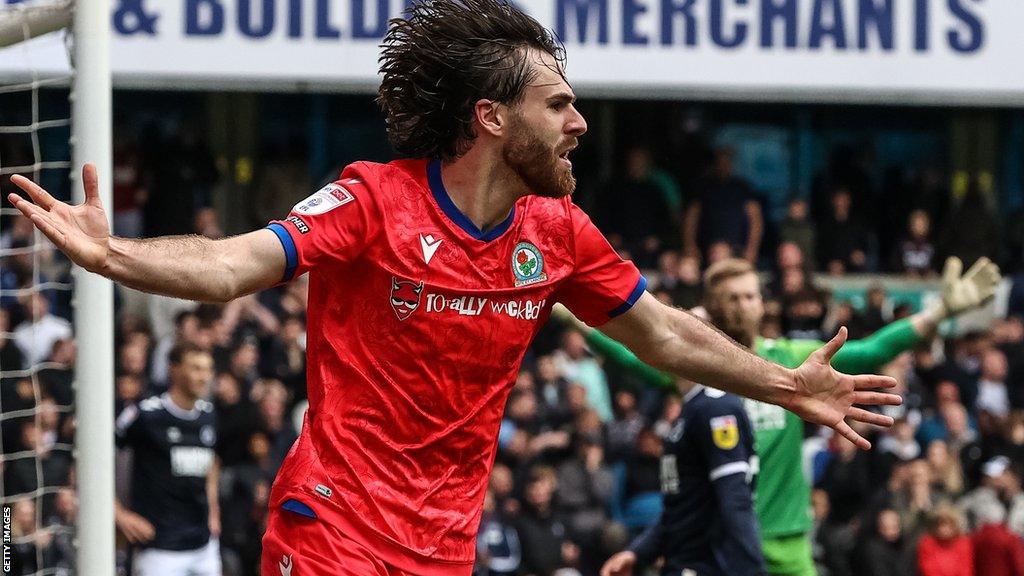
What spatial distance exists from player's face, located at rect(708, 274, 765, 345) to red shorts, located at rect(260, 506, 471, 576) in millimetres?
2700

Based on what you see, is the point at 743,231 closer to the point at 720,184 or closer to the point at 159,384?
the point at 720,184

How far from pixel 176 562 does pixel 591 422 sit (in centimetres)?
315

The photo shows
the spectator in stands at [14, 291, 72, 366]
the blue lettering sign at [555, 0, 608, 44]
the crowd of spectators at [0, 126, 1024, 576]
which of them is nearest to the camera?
the crowd of spectators at [0, 126, 1024, 576]

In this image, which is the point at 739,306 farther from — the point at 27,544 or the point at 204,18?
the point at 204,18

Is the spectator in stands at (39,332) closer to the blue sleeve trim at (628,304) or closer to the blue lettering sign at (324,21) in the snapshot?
the blue lettering sign at (324,21)

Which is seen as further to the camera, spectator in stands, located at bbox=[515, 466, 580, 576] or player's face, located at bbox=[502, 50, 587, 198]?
spectator in stands, located at bbox=[515, 466, 580, 576]

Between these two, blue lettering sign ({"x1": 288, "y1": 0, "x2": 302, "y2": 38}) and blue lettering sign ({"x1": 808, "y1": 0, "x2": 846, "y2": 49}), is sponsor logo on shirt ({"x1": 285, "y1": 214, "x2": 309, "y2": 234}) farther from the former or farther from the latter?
blue lettering sign ({"x1": 808, "y1": 0, "x2": 846, "y2": 49})

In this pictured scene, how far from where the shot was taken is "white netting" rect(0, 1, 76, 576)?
6.24 meters

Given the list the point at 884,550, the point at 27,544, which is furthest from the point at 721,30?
the point at 27,544

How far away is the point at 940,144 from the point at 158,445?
10960mm

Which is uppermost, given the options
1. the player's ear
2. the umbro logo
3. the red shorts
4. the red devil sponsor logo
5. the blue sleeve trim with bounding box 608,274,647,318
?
the player's ear

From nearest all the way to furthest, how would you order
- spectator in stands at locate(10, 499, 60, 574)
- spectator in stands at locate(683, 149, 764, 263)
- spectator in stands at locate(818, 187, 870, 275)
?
spectator in stands at locate(10, 499, 60, 574)
spectator in stands at locate(683, 149, 764, 263)
spectator in stands at locate(818, 187, 870, 275)

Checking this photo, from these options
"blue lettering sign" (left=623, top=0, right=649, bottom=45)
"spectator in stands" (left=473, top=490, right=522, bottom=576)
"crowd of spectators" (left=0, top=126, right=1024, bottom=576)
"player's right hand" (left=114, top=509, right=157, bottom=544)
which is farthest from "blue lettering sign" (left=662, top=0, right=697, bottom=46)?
"player's right hand" (left=114, top=509, right=157, bottom=544)

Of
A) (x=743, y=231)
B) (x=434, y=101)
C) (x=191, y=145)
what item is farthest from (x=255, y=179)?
(x=434, y=101)
